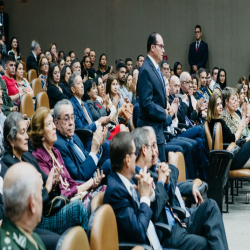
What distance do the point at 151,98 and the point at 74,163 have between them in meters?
0.83

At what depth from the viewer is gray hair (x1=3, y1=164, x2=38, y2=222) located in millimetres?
1552

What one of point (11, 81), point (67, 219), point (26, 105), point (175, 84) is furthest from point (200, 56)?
point (67, 219)

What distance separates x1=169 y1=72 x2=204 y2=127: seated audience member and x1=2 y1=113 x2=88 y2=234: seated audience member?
11.6ft

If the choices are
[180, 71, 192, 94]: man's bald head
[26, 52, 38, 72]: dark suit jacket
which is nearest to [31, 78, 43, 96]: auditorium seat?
[180, 71, 192, 94]: man's bald head

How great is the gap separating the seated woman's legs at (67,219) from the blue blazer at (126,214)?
308 millimetres

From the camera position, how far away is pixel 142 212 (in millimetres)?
2359

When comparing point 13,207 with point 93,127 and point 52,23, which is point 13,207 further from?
point 52,23

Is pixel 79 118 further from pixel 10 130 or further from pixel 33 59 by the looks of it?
pixel 33 59

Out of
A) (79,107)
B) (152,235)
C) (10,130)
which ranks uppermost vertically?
(10,130)

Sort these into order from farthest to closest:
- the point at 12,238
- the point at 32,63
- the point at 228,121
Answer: the point at 32,63 → the point at 228,121 → the point at 12,238

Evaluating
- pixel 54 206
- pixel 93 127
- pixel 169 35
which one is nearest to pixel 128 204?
pixel 54 206

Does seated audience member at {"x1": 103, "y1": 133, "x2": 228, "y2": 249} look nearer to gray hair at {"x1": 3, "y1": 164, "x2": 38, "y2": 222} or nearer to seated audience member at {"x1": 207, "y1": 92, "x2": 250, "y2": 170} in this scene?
gray hair at {"x1": 3, "y1": 164, "x2": 38, "y2": 222}

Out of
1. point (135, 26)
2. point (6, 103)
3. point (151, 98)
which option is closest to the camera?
point (151, 98)

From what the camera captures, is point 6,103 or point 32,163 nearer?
point 32,163
